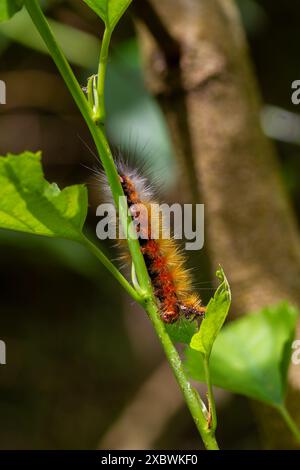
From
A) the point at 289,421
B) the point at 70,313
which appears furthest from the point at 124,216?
the point at 70,313

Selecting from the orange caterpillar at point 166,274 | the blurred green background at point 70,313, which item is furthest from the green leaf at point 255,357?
the blurred green background at point 70,313

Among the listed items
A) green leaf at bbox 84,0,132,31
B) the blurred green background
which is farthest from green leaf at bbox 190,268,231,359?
the blurred green background

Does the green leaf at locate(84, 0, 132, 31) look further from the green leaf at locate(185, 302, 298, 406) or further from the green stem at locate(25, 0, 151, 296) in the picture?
the green leaf at locate(185, 302, 298, 406)

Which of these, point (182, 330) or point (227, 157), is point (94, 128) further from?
point (227, 157)

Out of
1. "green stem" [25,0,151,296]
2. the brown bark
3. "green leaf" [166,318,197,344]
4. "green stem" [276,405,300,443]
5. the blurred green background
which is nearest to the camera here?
"green stem" [25,0,151,296]

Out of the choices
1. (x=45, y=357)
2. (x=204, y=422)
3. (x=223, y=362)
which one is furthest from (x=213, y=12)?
(x=45, y=357)

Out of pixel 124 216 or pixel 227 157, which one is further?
pixel 227 157
